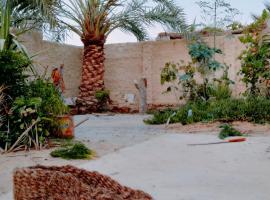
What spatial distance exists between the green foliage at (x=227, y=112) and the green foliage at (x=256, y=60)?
1262 millimetres

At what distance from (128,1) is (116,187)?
1064cm

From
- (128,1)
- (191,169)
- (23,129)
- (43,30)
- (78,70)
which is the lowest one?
(191,169)

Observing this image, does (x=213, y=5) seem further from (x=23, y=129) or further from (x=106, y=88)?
(x=23, y=129)

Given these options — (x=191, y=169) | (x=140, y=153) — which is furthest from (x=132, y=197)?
(x=140, y=153)

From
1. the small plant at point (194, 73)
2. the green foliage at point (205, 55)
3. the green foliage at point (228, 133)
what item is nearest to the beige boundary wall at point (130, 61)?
the small plant at point (194, 73)

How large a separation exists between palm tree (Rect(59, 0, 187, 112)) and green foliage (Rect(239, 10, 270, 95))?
8.77 ft

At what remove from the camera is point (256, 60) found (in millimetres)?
9633

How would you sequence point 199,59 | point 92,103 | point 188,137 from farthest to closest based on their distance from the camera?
point 92,103 < point 199,59 < point 188,137

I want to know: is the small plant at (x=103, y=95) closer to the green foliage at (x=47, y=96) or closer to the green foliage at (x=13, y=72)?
the green foliage at (x=47, y=96)

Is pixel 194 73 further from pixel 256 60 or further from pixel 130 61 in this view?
pixel 130 61

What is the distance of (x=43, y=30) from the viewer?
463 inches

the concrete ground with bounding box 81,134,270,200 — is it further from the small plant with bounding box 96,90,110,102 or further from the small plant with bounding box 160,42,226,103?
the small plant with bounding box 96,90,110,102

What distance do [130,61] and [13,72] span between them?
7.75 metres

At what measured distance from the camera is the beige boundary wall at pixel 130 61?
1158 cm
